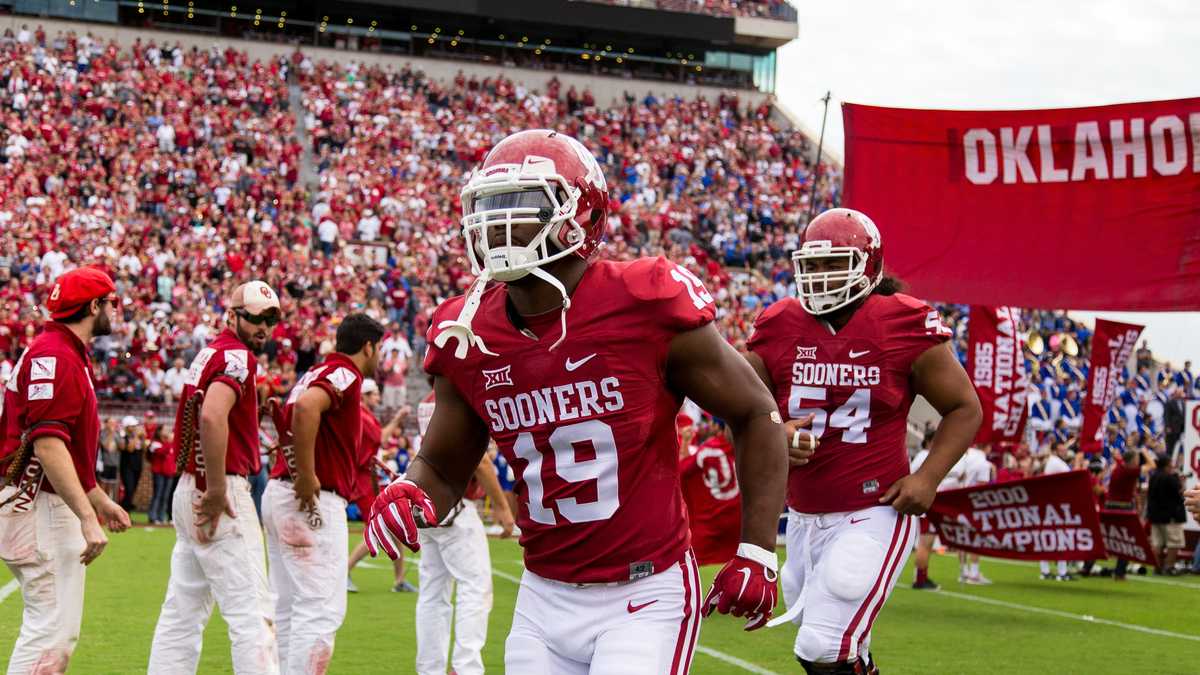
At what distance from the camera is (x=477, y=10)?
4225cm

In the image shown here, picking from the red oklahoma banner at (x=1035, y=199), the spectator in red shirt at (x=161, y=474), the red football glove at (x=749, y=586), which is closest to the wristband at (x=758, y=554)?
the red football glove at (x=749, y=586)

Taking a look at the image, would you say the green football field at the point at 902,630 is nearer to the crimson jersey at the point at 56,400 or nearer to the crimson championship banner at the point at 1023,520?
the crimson championship banner at the point at 1023,520

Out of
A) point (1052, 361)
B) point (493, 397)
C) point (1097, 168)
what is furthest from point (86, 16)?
point (493, 397)

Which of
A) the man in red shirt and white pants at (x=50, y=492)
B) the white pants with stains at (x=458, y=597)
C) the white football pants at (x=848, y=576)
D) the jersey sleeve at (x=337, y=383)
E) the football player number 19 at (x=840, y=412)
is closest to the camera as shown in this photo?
the white football pants at (x=848, y=576)

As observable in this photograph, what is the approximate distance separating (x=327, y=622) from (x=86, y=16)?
33.5 m

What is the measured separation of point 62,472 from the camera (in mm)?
5766

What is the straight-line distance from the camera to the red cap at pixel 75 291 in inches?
239

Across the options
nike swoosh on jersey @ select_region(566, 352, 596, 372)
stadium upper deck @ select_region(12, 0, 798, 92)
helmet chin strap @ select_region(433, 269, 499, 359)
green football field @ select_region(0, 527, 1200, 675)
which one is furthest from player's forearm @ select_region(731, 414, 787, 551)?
stadium upper deck @ select_region(12, 0, 798, 92)

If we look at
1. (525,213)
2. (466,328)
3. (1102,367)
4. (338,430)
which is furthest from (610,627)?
(1102,367)

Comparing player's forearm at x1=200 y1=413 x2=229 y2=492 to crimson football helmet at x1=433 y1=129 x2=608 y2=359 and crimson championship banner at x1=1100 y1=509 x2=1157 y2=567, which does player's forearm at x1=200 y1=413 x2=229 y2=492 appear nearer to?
crimson football helmet at x1=433 y1=129 x2=608 y2=359

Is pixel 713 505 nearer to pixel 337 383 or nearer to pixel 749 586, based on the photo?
pixel 337 383

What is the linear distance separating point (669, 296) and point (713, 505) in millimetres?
8269

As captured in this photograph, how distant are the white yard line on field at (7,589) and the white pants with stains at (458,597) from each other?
5.19 meters

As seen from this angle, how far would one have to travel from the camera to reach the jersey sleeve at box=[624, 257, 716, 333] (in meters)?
3.56
